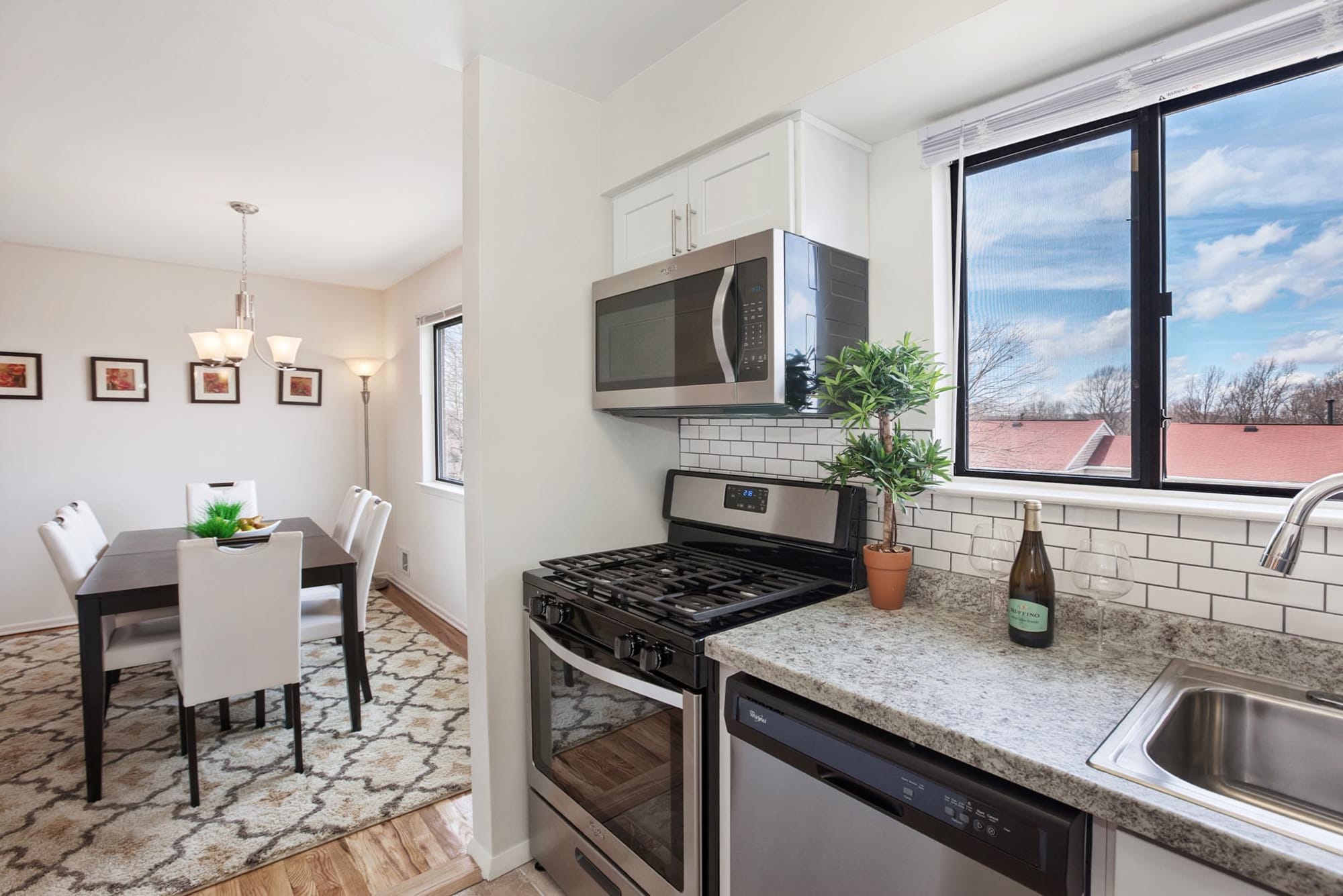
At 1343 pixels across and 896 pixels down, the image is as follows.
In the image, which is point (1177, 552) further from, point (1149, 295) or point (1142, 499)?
point (1149, 295)

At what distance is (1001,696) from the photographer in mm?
1062

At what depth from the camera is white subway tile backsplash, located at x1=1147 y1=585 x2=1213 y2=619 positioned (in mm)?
1255

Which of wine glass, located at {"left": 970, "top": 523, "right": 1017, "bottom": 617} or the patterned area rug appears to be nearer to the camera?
wine glass, located at {"left": 970, "top": 523, "right": 1017, "bottom": 617}

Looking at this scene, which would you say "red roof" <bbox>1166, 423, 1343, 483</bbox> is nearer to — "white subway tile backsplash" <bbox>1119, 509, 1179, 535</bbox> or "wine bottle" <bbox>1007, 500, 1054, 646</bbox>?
"white subway tile backsplash" <bbox>1119, 509, 1179, 535</bbox>

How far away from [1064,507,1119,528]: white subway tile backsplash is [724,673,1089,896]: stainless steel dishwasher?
0.72 metres

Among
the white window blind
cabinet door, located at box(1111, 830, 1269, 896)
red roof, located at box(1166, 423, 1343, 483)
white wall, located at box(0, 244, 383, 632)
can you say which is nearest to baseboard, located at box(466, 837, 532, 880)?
cabinet door, located at box(1111, 830, 1269, 896)

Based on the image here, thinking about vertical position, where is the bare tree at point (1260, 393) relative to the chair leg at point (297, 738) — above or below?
above

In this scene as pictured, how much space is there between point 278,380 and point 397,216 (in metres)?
2.16

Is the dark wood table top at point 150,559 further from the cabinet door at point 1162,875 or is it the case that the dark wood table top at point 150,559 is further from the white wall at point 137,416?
the cabinet door at point 1162,875

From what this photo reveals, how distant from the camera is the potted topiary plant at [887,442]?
1.48 metres

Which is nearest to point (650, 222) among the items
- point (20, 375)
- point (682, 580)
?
point (682, 580)

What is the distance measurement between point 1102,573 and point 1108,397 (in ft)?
1.43

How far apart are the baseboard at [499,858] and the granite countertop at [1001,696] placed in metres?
1.16

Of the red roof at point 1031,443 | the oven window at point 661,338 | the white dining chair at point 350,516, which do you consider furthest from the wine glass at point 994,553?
the white dining chair at point 350,516
